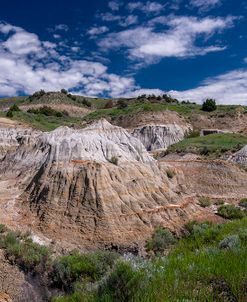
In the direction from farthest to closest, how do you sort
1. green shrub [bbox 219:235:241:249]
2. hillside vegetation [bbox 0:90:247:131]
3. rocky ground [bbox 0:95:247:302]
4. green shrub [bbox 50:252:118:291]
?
1. hillside vegetation [bbox 0:90:247:131]
2. rocky ground [bbox 0:95:247:302]
3. green shrub [bbox 50:252:118:291]
4. green shrub [bbox 219:235:241:249]

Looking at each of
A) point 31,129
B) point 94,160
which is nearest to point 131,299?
point 94,160

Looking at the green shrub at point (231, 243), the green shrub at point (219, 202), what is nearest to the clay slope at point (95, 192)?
the green shrub at point (219, 202)

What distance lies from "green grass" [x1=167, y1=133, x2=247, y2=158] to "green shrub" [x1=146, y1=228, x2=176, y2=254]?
27.7 metres

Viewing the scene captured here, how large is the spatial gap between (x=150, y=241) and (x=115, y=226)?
2.32 m

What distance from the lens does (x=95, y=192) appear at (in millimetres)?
26172

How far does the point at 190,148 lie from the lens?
177 feet

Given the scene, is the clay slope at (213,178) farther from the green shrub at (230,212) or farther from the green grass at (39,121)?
the green grass at (39,121)

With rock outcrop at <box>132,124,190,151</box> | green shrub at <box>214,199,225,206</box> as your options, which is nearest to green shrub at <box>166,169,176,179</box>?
green shrub at <box>214,199,225,206</box>

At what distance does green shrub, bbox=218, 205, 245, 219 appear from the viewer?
30.6m

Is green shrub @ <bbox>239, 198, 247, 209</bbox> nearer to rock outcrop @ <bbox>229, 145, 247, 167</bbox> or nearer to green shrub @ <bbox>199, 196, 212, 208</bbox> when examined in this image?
green shrub @ <bbox>199, 196, 212, 208</bbox>

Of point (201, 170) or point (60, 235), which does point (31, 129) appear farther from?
point (60, 235)

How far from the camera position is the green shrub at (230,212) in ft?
100

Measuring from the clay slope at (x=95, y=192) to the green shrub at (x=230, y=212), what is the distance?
1.74 meters

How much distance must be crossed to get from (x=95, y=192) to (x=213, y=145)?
103 ft
